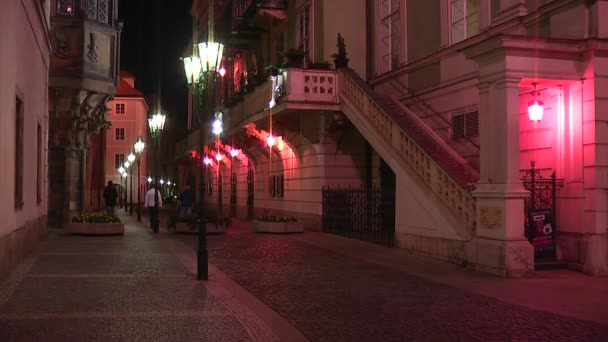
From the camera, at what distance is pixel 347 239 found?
2133 cm

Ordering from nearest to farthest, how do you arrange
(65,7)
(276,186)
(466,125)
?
(466,125) → (65,7) → (276,186)

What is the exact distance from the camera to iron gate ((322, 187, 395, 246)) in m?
20.1

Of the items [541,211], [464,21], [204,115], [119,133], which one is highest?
[119,133]

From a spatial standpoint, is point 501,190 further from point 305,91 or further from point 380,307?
point 305,91

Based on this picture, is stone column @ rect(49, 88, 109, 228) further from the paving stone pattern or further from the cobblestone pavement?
the cobblestone pavement

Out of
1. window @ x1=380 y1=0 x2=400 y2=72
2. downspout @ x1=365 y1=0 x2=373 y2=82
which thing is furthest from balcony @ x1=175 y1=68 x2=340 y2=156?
downspout @ x1=365 y1=0 x2=373 y2=82

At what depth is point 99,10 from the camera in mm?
25844

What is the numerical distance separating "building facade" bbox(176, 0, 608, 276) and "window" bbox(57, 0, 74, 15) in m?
7.36

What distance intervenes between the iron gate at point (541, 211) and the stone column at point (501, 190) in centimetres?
69

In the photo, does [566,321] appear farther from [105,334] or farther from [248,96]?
[248,96]

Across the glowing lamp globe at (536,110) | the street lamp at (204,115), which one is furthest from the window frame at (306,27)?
the glowing lamp globe at (536,110)

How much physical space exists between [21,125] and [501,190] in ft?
31.5

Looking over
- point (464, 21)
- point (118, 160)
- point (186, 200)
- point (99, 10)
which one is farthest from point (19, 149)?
point (118, 160)

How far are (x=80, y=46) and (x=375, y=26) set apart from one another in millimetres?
10673
